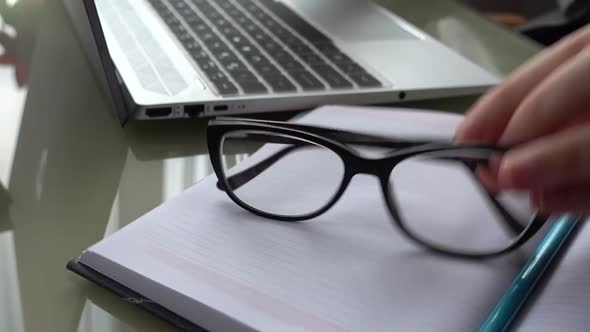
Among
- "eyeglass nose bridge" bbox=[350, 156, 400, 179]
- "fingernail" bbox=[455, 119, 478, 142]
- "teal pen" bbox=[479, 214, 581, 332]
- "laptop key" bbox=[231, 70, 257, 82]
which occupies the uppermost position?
"fingernail" bbox=[455, 119, 478, 142]

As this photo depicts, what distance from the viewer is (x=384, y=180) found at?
357mm

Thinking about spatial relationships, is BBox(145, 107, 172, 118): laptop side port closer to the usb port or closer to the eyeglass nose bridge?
the usb port

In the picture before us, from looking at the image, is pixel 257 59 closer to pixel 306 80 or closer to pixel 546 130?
pixel 306 80

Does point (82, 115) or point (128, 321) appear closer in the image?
point (128, 321)

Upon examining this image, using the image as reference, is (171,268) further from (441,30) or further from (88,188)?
(441,30)

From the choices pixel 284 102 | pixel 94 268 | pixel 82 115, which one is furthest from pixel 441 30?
pixel 94 268

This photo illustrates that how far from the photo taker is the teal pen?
279 millimetres

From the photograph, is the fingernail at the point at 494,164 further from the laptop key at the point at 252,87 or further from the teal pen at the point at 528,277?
the laptop key at the point at 252,87

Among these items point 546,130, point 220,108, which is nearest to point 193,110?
point 220,108

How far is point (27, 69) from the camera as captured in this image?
1.77 ft

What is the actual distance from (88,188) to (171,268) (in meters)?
0.12

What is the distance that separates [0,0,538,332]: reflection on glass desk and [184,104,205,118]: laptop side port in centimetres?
2

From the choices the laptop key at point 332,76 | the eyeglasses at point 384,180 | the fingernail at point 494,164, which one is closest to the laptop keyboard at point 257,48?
the laptop key at point 332,76

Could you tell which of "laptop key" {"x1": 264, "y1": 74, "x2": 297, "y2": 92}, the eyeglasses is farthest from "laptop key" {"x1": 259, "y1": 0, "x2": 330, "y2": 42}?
the eyeglasses
